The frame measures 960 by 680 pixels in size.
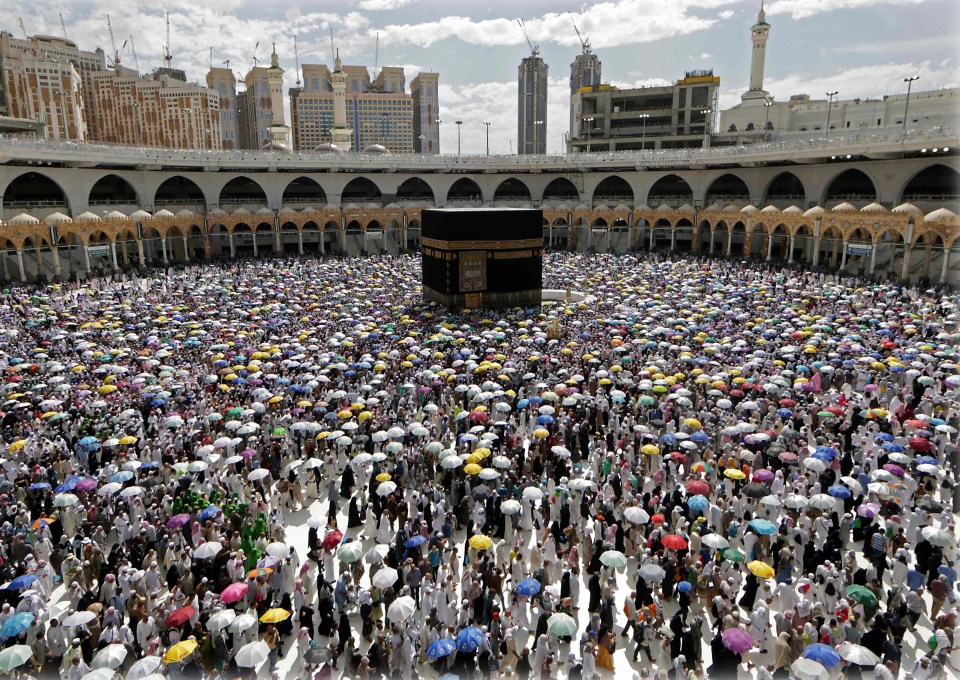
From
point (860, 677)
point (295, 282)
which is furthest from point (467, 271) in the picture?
point (860, 677)

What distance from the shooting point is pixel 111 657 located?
661cm

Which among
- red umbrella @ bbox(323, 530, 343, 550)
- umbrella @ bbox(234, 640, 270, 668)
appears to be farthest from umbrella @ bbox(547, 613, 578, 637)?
red umbrella @ bbox(323, 530, 343, 550)

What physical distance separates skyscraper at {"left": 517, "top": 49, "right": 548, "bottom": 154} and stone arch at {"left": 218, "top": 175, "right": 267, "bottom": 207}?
114m

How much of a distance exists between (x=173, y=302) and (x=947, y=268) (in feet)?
111

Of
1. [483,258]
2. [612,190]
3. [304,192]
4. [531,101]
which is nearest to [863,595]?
[483,258]

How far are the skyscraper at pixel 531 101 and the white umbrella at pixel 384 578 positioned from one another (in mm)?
154529

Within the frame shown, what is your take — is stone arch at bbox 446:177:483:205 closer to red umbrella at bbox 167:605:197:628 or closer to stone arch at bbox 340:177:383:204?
stone arch at bbox 340:177:383:204

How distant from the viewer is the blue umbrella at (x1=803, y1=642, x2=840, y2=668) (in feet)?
20.8

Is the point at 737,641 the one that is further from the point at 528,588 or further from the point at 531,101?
the point at 531,101

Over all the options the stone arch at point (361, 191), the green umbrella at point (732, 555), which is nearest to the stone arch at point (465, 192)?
the stone arch at point (361, 191)

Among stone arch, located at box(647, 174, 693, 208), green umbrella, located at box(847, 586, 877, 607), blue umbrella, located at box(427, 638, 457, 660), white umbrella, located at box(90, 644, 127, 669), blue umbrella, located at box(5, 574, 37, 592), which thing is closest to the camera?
white umbrella, located at box(90, 644, 127, 669)

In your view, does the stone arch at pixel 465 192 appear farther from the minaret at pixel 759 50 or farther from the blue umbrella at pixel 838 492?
the blue umbrella at pixel 838 492

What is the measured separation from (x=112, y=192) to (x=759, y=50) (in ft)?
178

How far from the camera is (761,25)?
177 ft
